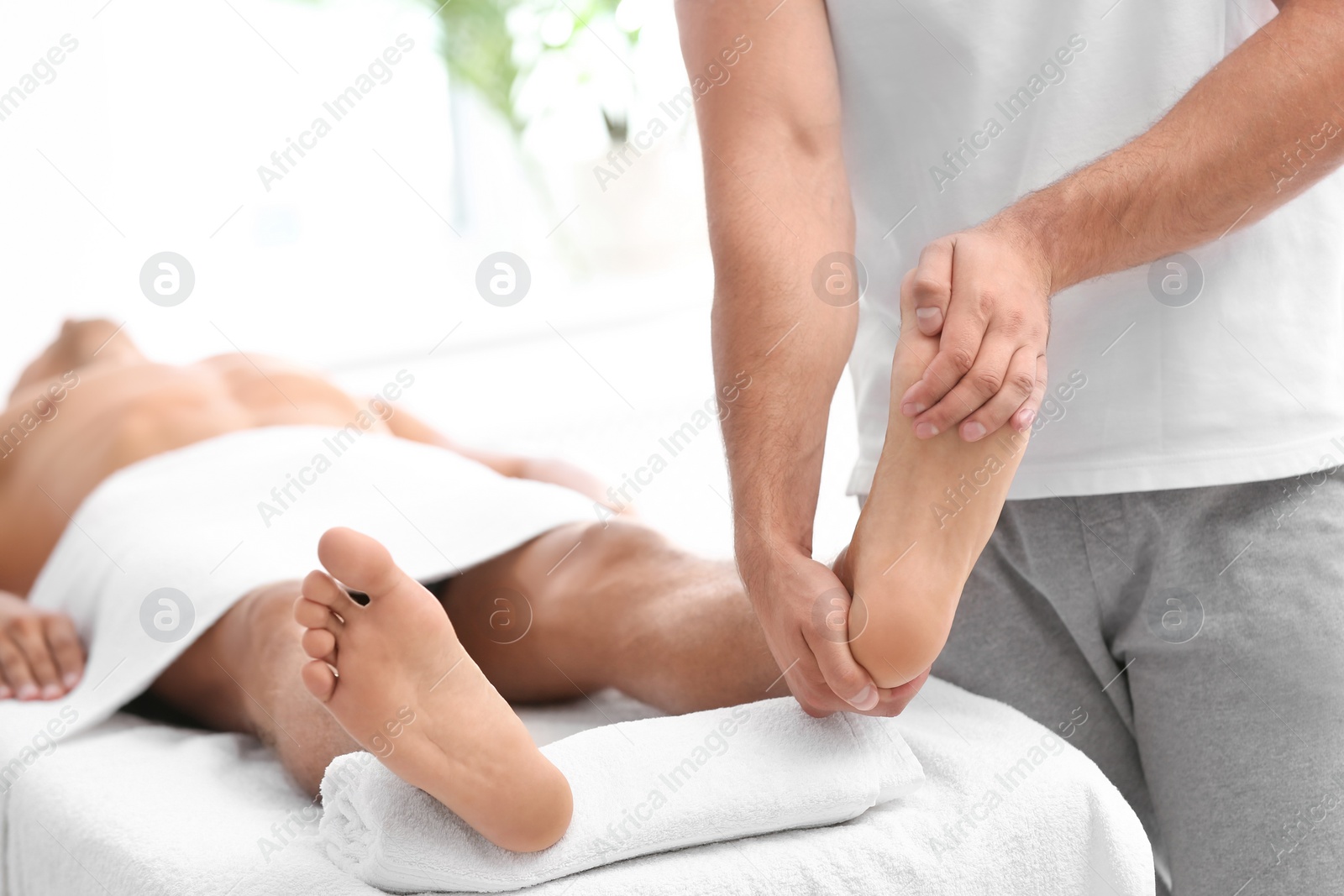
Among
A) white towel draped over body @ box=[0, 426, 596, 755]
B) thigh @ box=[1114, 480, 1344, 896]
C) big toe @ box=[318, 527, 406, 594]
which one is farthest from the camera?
white towel draped over body @ box=[0, 426, 596, 755]

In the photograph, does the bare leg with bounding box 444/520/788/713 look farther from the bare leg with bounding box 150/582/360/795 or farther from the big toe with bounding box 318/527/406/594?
the big toe with bounding box 318/527/406/594

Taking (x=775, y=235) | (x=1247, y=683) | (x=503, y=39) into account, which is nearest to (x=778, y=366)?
(x=775, y=235)

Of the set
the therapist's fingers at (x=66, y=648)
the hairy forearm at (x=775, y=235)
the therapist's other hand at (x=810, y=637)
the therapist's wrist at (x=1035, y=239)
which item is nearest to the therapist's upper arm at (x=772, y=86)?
the hairy forearm at (x=775, y=235)

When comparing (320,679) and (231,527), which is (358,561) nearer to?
(320,679)

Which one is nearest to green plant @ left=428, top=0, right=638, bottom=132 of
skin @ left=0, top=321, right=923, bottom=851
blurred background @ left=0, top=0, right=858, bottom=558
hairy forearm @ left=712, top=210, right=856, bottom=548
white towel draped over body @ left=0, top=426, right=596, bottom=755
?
blurred background @ left=0, top=0, right=858, bottom=558

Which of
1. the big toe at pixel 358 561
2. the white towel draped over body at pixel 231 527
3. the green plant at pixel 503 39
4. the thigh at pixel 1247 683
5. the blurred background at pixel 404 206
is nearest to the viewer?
the big toe at pixel 358 561

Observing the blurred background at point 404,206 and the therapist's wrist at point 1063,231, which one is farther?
the blurred background at point 404,206

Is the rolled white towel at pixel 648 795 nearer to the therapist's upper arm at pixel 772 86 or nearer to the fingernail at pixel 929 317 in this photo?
Result: the fingernail at pixel 929 317

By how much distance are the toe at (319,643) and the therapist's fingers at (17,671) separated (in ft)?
1.95

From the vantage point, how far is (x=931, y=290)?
2.61 ft

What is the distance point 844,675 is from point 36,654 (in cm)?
89

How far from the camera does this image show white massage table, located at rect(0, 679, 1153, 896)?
2.61 feet

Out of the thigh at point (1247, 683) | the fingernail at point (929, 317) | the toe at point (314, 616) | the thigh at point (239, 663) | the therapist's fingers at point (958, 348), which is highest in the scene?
the toe at point (314, 616)

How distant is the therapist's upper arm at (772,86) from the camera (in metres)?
1.00
